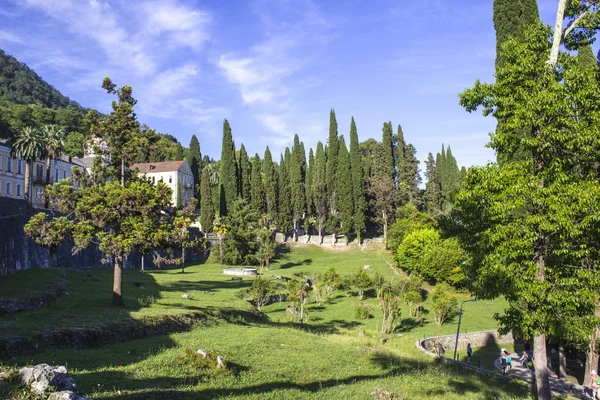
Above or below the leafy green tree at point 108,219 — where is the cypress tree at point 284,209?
above

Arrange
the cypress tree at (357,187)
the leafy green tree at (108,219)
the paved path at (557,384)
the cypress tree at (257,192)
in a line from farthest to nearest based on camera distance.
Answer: the cypress tree at (257,192) → the cypress tree at (357,187) → the paved path at (557,384) → the leafy green tree at (108,219)

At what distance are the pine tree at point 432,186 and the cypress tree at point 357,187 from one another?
13.9 metres

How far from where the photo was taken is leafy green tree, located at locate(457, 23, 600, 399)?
1116cm

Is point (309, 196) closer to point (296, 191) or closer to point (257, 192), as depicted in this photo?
point (296, 191)

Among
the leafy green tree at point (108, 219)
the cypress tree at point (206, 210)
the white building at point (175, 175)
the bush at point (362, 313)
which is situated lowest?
the bush at point (362, 313)

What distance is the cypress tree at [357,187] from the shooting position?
2756 inches

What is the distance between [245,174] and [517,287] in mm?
69230

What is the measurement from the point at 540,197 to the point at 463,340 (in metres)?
22.3

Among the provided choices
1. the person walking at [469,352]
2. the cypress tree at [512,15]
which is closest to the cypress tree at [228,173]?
the person walking at [469,352]

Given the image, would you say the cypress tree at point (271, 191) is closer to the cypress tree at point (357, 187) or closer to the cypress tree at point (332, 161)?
the cypress tree at point (332, 161)

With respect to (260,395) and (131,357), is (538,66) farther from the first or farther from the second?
(131,357)

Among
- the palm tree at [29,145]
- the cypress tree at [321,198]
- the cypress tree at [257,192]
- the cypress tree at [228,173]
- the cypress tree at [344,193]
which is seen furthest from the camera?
the cypress tree at [257,192]

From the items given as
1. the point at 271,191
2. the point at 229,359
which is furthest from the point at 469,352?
the point at 271,191

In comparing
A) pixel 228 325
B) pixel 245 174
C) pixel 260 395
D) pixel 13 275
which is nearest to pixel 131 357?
pixel 260 395
